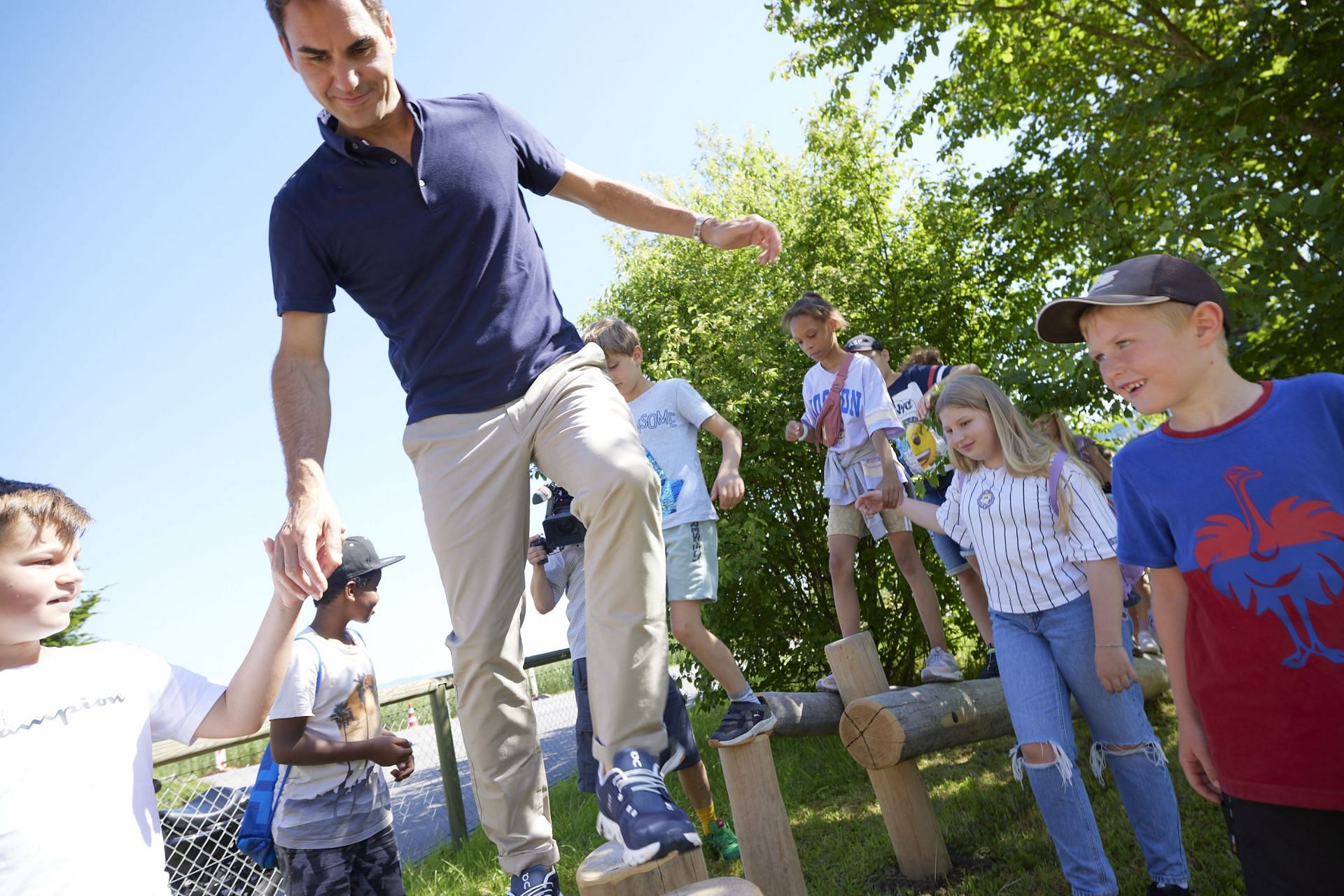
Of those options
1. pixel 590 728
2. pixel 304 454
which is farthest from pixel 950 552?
pixel 304 454

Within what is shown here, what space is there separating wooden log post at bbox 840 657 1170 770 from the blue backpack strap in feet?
2.99

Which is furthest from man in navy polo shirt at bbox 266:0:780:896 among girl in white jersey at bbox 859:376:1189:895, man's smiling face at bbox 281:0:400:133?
girl in white jersey at bbox 859:376:1189:895

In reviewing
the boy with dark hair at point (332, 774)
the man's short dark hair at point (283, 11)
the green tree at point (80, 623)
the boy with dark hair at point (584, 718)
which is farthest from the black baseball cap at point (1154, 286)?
the green tree at point (80, 623)

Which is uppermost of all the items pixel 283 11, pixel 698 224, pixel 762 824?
pixel 283 11

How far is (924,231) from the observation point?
385 inches

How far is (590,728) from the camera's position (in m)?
4.90

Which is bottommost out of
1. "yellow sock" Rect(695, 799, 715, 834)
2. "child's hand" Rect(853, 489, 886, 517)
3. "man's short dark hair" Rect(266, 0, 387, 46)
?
"yellow sock" Rect(695, 799, 715, 834)

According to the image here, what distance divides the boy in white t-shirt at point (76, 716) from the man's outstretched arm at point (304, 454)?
108mm

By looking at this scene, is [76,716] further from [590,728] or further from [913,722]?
[913,722]

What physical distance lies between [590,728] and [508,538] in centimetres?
261

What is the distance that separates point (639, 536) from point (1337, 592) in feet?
5.22

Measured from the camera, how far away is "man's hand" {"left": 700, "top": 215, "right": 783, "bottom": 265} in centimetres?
293

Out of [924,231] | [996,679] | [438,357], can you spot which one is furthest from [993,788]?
[924,231]

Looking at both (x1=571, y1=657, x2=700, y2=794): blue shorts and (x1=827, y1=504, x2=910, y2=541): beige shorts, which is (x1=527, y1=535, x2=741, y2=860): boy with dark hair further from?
(x1=827, y1=504, x2=910, y2=541): beige shorts
